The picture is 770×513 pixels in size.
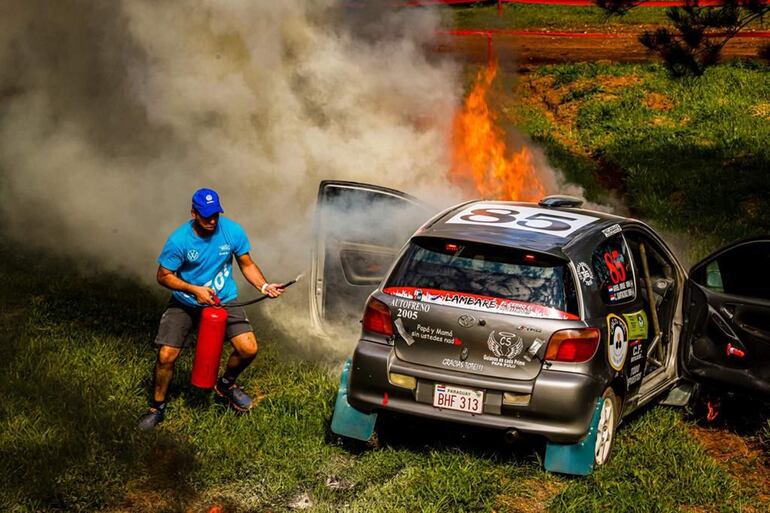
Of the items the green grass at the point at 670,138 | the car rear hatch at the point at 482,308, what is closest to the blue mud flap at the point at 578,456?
the car rear hatch at the point at 482,308

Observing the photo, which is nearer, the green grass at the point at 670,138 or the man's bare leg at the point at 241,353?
the man's bare leg at the point at 241,353

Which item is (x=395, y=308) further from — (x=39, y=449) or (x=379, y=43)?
(x=379, y=43)

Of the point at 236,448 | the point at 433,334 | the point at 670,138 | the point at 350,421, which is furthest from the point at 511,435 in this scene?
the point at 670,138

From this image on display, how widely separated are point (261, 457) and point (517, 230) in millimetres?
2259

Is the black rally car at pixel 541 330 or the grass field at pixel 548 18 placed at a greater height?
the grass field at pixel 548 18

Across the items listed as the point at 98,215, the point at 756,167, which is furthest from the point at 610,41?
the point at 98,215

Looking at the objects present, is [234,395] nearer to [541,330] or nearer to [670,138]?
[541,330]

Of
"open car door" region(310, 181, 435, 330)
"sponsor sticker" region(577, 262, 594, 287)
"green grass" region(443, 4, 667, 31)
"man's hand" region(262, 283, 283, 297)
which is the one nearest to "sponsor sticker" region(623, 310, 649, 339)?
"sponsor sticker" region(577, 262, 594, 287)

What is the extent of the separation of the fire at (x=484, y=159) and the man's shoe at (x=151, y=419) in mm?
4883

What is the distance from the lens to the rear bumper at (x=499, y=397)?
19.6ft

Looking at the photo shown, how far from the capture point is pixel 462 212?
708 centimetres

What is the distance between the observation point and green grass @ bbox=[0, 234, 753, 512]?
235 inches

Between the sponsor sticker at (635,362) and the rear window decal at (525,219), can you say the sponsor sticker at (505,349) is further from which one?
the sponsor sticker at (635,362)

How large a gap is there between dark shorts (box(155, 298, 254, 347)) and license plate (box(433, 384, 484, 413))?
1.82 metres
